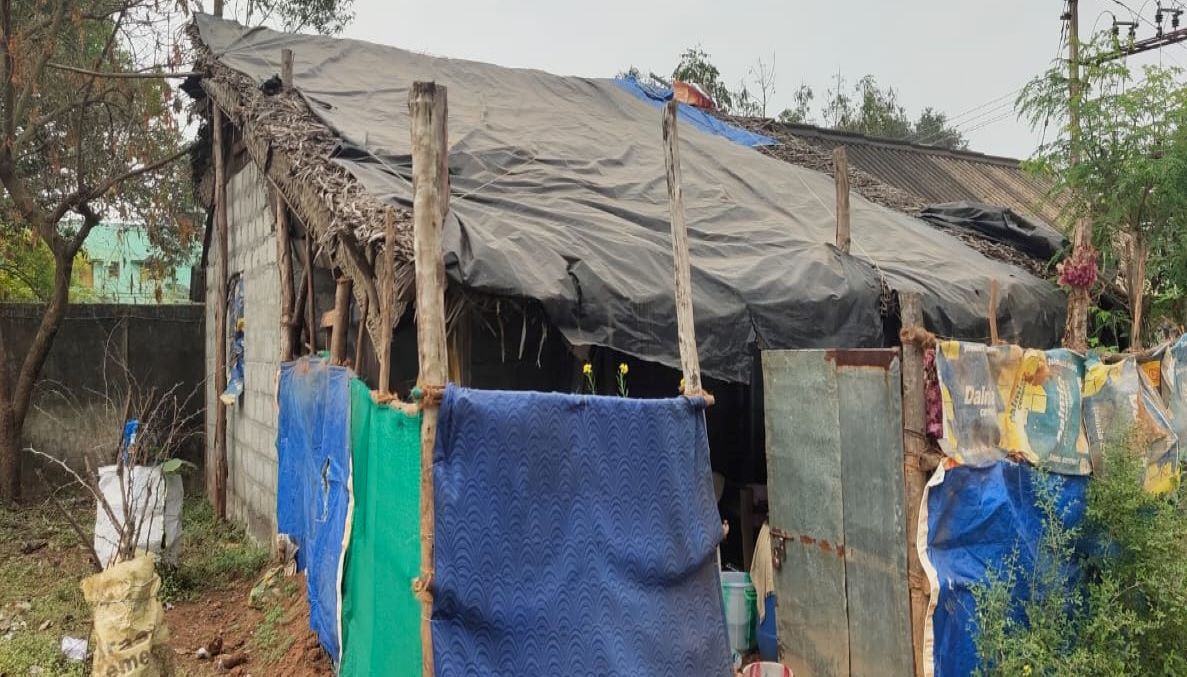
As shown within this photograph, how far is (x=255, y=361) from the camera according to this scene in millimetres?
8570

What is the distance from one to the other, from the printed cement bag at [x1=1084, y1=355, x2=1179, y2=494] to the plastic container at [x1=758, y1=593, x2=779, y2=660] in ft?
6.87

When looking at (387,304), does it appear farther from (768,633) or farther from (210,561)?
(210,561)

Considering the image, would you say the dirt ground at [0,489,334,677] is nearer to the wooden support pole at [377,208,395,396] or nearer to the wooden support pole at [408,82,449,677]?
the wooden support pole at [377,208,395,396]

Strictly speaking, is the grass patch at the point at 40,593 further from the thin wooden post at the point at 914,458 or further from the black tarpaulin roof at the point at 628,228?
the thin wooden post at the point at 914,458

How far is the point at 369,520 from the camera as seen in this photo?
4176mm

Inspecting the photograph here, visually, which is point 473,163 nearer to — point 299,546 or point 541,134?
point 541,134

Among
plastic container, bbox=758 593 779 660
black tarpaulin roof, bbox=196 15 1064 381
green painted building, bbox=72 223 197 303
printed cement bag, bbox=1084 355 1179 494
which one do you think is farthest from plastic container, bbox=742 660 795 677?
green painted building, bbox=72 223 197 303

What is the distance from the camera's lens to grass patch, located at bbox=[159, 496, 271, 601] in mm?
7105

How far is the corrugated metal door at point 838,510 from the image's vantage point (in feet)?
14.6

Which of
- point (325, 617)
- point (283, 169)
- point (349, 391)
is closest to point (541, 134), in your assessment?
point (283, 169)

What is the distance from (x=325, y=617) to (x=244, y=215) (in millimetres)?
5182

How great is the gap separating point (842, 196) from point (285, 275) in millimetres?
4529

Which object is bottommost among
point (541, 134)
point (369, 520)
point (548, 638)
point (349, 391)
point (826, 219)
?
point (548, 638)

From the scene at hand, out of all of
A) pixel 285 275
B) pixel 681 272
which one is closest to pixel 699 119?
pixel 285 275
